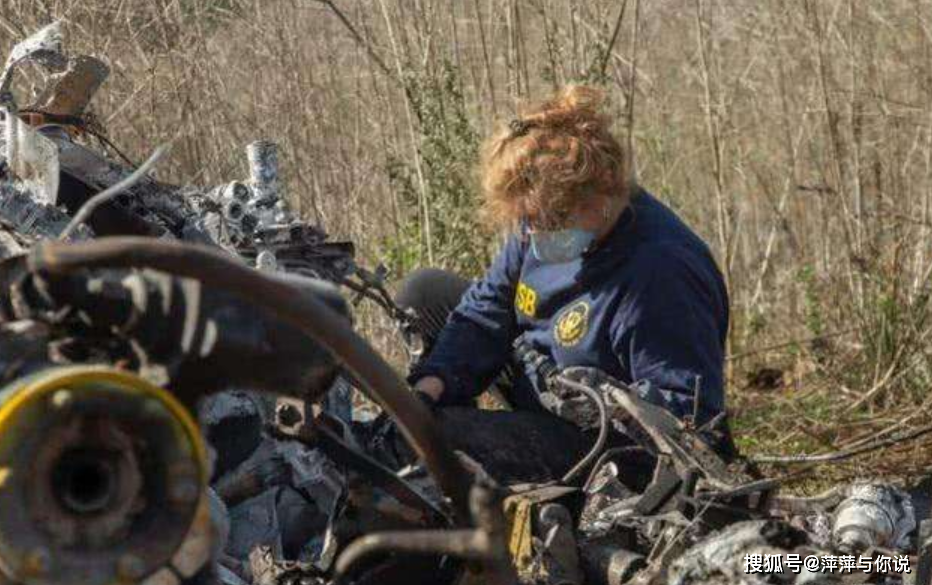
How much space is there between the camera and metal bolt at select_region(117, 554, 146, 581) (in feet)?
7.27

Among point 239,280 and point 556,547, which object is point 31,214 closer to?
point 556,547

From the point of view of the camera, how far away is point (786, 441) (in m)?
6.09

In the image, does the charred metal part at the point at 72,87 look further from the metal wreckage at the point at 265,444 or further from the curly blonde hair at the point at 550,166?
the curly blonde hair at the point at 550,166

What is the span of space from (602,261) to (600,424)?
604mm

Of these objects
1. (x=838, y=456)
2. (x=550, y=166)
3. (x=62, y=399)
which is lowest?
(x=838, y=456)

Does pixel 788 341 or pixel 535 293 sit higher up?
pixel 535 293

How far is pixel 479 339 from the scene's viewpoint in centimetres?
482

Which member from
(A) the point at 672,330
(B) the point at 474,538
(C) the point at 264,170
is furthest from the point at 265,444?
(B) the point at 474,538

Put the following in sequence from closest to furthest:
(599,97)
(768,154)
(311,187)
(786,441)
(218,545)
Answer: (218,545) → (599,97) → (786,441) → (311,187) → (768,154)

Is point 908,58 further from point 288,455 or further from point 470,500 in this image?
point 470,500

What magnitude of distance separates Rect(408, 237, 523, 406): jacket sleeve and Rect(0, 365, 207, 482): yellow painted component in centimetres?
254

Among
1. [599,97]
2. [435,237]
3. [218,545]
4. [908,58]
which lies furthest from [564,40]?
[218,545]

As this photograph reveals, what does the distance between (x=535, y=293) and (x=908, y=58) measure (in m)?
2.75

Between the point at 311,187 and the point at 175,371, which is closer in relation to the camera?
the point at 175,371
